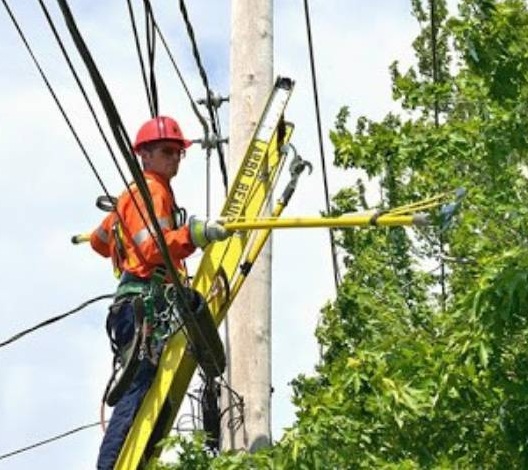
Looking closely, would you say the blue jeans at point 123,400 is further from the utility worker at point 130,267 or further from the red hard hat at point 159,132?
the red hard hat at point 159,132

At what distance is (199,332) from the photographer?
6809 mm

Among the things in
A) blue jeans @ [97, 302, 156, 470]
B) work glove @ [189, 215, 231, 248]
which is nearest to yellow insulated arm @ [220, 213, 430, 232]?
work glove @ [189, 215, 231, 248]

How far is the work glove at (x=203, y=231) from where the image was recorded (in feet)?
21.6

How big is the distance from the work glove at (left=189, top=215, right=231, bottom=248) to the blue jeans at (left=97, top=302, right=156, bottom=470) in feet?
1.91

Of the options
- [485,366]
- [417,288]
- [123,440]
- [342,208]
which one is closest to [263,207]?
[123,440]

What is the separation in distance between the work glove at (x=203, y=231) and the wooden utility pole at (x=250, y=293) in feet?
2.71

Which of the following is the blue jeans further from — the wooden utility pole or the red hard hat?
the red hard hat

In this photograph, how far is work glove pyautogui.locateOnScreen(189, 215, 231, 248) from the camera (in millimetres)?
6578

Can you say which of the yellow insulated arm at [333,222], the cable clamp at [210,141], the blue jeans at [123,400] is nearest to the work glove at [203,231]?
the yellow insulated arm at [333,222]

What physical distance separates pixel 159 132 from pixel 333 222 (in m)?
1.33

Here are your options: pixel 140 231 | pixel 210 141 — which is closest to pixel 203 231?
pixel 140 231

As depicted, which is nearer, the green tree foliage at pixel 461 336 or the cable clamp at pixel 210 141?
the green tree foliage at pixel 461 336

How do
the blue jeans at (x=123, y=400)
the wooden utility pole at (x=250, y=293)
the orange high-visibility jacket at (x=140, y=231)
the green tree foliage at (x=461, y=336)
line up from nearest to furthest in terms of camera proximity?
the green tree foliage at (x=461, y=336)
the orange high-visibility jacket at (x=140, y=231)
the blue jeans at (x=123, y=400)
the wooden utility pole at (x=250, y=293)

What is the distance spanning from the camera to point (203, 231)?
6.58 meters
